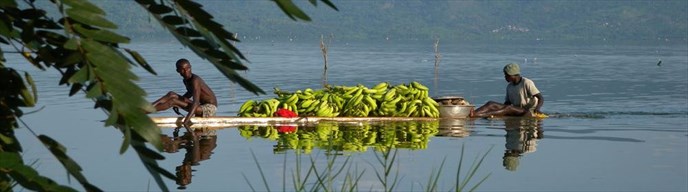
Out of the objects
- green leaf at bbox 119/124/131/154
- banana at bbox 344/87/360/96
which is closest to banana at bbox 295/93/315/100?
banana at bbox 344/87/360/96

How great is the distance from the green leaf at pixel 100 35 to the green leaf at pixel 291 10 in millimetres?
237

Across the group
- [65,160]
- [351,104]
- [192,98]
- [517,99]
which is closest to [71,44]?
[65,160]

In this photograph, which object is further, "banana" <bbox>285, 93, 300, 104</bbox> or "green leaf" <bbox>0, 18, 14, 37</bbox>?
"banana" <bbox>285, 93, 300, 104</bbox>

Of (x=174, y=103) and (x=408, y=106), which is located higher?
(x=174, y=103)

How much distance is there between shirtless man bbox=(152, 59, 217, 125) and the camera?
1438 centimetres

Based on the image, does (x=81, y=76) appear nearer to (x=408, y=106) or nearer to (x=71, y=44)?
(x=71, y=44)

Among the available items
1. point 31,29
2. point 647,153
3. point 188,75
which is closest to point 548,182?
point 647,153

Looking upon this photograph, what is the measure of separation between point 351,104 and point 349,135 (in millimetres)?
1365

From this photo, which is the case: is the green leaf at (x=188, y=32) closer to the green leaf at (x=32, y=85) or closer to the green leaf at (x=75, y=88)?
the green leaf at (x=75, y=88)

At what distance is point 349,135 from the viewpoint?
14.5m

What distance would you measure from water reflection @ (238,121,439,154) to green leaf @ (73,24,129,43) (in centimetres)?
1094

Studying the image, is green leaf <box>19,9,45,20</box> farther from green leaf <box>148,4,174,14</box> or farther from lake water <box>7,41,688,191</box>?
lake water <box>7,41,688,191</box>

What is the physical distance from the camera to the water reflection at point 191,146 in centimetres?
1147

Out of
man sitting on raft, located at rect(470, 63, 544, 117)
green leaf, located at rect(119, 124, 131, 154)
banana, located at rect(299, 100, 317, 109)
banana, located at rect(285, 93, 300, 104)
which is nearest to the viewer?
green leaf, located at rect(119, 124, 131, 154)
